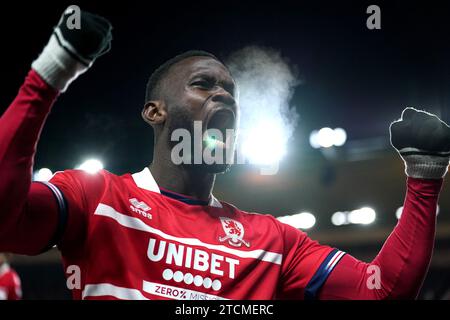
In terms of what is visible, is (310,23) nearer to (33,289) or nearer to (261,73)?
(261,73)

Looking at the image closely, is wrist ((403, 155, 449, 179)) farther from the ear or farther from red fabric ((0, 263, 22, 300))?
red fabric ((0, 263, 22, 300))

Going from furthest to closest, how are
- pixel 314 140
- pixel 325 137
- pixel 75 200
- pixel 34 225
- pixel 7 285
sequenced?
1. pixel 314 140
2. pixel 325 137
3. pixel 7 285
4. pixel 75 200
5. pixel 34 225

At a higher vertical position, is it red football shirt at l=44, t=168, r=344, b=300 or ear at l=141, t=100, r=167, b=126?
ear at l=141, t=100, r=167, b=126

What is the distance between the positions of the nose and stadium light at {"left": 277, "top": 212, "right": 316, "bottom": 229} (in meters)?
9.92

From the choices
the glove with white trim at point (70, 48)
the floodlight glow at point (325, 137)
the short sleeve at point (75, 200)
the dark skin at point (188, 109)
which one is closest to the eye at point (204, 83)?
the dark skin at point (188, 109)

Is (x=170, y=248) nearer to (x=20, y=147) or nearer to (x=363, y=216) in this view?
(x=20, y=147)

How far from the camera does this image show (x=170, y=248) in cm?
166

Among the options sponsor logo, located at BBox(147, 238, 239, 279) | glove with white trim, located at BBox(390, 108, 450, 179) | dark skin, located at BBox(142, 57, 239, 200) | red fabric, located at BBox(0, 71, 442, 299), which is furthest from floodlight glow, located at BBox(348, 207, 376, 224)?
sponsor logo, located at BBox(147, 238, 239, 279)

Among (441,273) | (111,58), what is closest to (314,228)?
(441,273)

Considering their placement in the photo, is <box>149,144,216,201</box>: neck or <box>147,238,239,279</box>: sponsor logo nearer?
<box>147,238,239,279</box>: sponsor logo

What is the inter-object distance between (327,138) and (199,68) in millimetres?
7296

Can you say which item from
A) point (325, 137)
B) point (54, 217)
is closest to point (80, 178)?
point (54, 217)

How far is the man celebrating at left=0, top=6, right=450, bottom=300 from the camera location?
4.26ft
